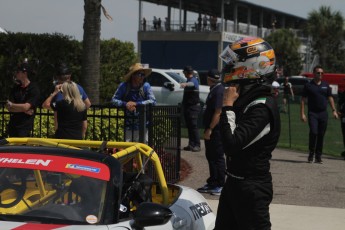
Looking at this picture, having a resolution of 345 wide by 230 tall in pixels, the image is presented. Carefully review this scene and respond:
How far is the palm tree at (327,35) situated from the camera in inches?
2721

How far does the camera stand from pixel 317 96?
14016 mm

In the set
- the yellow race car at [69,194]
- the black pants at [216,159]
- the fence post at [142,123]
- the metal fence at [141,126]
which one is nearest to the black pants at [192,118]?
the metal fence at [141,126]

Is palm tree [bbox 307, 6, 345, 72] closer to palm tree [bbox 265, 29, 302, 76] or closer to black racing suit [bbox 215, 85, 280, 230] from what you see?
palm tree [bbox 265, 29, 302, 76]

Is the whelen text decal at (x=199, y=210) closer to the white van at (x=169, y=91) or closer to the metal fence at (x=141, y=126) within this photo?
the metal fence at (x=141, y=126)

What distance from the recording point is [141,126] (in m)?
9.88

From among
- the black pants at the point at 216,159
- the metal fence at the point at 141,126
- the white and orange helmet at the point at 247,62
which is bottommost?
the black pants at the point at 216,159

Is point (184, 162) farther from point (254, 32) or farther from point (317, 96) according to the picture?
point (254, 32)

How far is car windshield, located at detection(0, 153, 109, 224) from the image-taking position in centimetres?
480

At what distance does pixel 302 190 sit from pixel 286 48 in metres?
59.9

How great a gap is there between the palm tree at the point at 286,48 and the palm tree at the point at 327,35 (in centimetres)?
183

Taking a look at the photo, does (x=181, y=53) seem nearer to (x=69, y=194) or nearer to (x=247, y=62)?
(x=247, y=62)

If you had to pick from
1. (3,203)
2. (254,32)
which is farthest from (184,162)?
(254,32)

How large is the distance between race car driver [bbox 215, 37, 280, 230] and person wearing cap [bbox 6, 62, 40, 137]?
526 cm

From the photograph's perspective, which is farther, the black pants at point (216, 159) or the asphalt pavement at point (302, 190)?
the black pants at point (216, 159)
